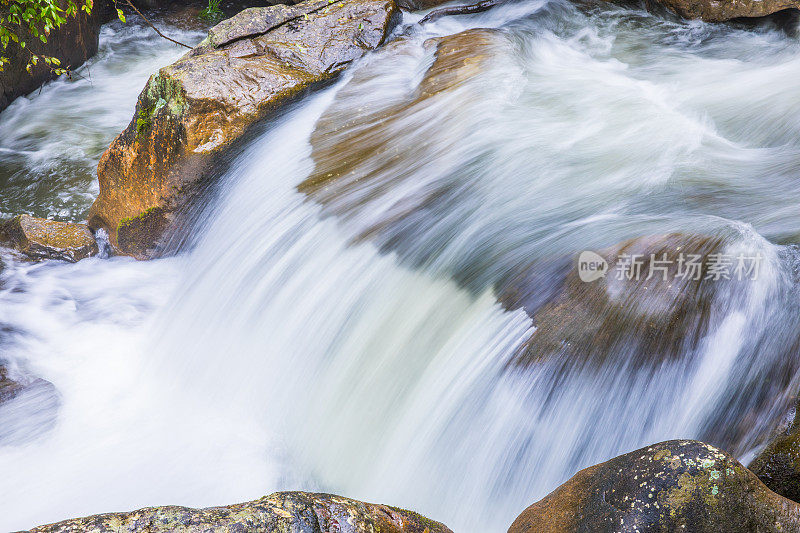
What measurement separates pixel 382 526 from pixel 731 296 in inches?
85.1

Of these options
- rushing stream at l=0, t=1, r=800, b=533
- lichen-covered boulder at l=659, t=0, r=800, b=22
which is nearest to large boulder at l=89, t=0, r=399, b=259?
rushing stream at l=0, t=1, r=800, b=533

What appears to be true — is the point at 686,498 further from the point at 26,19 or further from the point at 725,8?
the point at 26,19

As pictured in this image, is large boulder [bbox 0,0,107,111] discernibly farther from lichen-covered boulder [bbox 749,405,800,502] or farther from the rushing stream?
lichen-covered boulder [bbox 749,405,800,502]

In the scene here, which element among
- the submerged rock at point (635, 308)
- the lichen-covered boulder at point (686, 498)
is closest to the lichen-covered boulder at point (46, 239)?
the submerged rock at point (635, 308)

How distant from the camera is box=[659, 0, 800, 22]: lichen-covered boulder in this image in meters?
6.11

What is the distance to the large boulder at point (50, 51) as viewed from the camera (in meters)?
7.41

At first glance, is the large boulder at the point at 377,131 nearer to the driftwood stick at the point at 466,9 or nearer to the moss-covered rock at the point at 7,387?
the driftwood stick at the point at 466,9

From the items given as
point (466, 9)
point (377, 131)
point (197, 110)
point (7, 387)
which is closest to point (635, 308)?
point (377, 131)

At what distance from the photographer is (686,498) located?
2105 mm

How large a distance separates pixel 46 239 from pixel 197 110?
1.74 metres

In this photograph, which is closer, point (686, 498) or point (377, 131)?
point (686, 498)

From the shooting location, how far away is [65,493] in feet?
12.6

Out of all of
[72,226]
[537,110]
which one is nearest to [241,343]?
[72,226]

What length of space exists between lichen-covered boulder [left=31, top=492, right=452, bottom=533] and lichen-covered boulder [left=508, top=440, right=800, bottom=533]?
747mm
